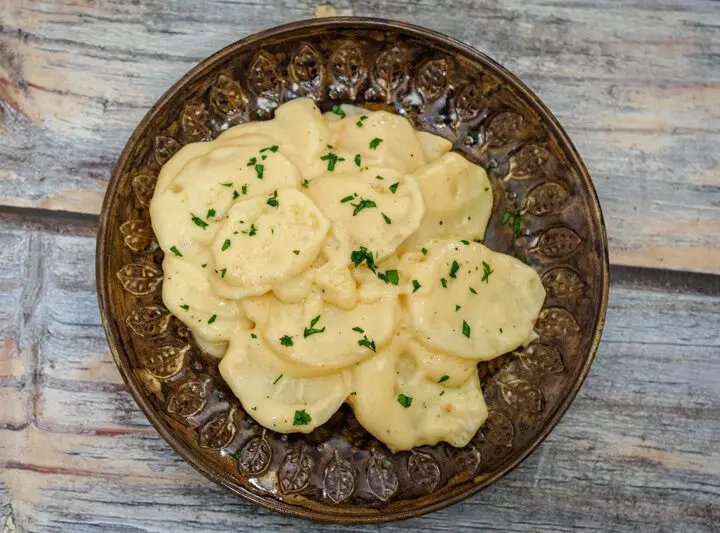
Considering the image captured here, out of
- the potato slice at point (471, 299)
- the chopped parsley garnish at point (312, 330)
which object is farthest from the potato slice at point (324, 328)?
the potato slice at point (471, 299)

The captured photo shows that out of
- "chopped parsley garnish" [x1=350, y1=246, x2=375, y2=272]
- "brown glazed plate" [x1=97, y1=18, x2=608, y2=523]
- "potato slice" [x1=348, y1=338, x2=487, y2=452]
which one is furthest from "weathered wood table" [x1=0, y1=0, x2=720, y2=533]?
"chopped parsley garnish" [x1=350, y1=246, x2=375, y2=272]

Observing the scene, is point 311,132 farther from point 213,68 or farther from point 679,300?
point 679,300

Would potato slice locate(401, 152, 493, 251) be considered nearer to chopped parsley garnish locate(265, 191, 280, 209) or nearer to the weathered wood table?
chopped parsley garnish locate(265, 191, 280, 209)

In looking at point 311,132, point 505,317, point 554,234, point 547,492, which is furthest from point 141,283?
point 547,492

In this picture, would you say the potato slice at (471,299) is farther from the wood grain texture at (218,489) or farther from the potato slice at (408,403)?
the wood grain texture at (218,489)

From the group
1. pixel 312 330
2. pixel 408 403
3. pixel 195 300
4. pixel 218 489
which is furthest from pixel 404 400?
pixel 218 489

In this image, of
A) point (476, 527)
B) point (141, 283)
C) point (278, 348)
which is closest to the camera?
point (278, 348)
